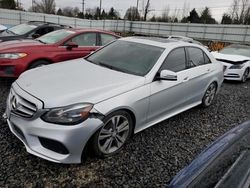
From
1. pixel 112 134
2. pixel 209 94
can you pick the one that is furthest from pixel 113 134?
pixel 209 94

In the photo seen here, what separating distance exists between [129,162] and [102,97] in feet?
3.06

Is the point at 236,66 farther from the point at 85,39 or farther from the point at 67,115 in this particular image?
the point at 67,115

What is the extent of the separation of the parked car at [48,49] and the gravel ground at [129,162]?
85cm

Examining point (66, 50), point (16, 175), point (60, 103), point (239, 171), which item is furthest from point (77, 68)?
point (239, 171)

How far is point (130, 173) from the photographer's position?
2.81 m

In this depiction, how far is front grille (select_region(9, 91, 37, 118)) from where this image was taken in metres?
2.62

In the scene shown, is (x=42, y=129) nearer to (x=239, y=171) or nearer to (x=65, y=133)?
(x=65, y=133)

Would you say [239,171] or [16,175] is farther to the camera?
[16,175]

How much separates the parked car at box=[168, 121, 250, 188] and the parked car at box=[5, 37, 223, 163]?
117cm

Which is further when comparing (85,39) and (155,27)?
(155,27)

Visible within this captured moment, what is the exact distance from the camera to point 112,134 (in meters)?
3.00

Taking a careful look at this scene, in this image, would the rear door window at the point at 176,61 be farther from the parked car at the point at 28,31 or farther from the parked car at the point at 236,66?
the parked car at the point at 28,31

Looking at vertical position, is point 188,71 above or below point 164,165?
above

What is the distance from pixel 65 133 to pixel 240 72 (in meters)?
7.16
